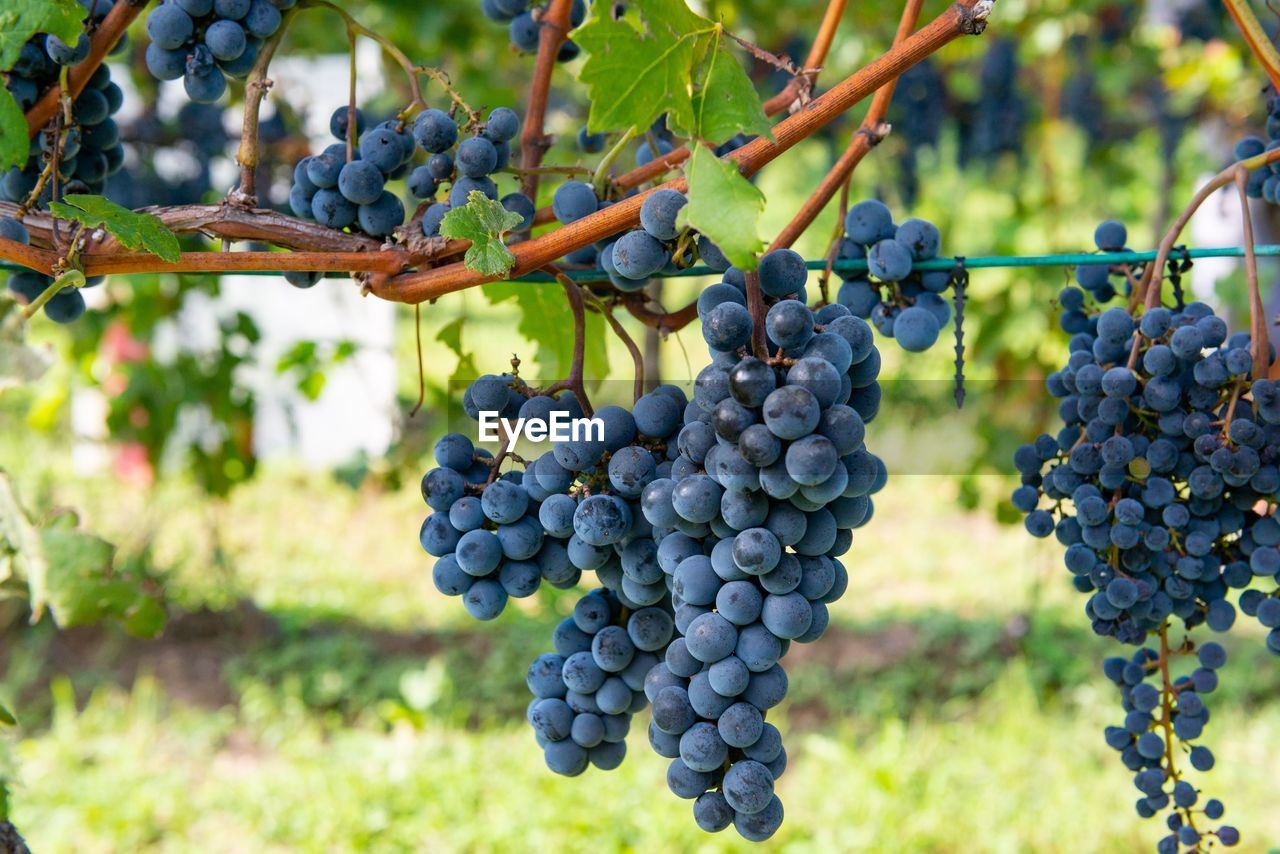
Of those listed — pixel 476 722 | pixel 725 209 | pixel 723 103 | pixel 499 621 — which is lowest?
pixel 476 722

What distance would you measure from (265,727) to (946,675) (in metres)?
2.39

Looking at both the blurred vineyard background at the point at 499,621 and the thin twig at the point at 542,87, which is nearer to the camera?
the thin twig at the point at 542,87

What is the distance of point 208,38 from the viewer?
3.65 ft

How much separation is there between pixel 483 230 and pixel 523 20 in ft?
2.10

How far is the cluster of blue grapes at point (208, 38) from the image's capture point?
3.62ft

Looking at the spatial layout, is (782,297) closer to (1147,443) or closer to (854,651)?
(1147,443)

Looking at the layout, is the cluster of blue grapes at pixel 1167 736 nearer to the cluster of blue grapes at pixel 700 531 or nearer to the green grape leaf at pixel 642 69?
the cluster of blue grapes at pixel 700 531

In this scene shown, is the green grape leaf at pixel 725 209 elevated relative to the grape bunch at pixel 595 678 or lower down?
elevated

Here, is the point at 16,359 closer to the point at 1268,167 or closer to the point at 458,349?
the point at 458,349

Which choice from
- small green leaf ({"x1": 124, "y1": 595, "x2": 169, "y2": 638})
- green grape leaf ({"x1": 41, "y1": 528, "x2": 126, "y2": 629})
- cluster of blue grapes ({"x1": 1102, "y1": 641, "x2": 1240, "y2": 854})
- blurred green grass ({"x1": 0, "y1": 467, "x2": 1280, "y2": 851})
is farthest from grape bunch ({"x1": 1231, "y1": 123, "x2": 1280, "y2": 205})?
blurred green grass ({"x1": 0, "y1": 467, "x2": 1280, "y2": 851})

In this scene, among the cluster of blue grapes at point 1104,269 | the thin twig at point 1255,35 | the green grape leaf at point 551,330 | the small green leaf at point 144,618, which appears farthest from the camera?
the small green leaf at point 144,618

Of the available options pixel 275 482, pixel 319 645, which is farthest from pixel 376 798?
pixel 275 482

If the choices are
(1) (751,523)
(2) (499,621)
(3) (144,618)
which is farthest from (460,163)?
(2) (499,621)

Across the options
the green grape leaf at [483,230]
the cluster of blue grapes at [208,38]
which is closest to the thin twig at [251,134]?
the cluster of blue grapes at [208,38]
